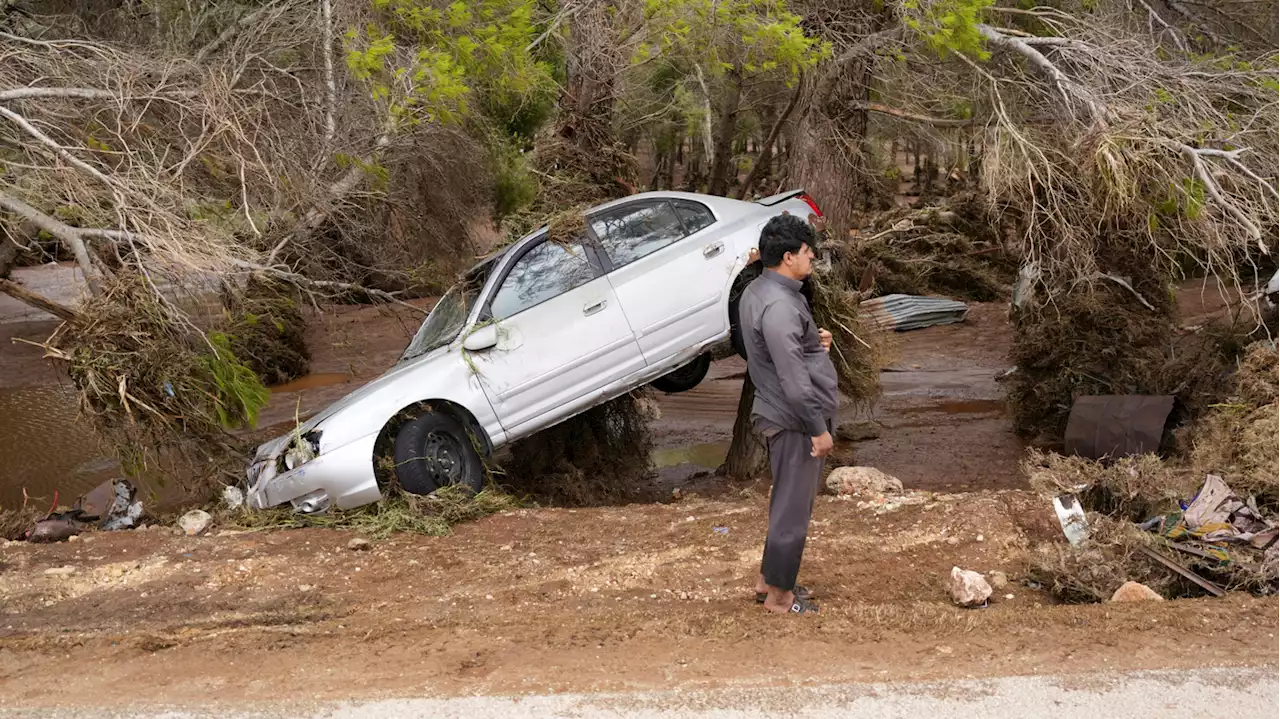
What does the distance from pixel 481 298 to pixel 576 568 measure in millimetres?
2449

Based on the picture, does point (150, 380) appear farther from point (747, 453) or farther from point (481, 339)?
point (747, 453)

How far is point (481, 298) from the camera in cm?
812

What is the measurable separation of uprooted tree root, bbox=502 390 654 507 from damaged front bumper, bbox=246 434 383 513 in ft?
5.68

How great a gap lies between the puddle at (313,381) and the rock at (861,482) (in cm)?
1038

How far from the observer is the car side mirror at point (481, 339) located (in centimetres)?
781

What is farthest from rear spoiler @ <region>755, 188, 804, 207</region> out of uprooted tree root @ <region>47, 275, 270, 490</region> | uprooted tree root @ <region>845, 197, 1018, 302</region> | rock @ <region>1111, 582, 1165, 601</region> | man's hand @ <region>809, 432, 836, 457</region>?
uprooted tree root @ <region>845, 197, 1018, 302</region>

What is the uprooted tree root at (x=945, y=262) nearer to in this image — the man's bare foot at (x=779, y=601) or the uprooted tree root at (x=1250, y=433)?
the uprooted tree root at (x=1250, y=433)

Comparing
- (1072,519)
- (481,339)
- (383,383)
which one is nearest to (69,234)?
(383,383)

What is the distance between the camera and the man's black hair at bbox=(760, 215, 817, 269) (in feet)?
16.6

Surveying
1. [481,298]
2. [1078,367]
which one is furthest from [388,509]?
[1078,367]

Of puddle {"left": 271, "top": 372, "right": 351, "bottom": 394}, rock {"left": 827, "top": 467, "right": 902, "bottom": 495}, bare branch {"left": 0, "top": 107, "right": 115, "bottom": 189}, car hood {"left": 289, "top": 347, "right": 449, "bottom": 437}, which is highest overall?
bare branch {"left": 0, "top": 107, "right": 115, "bottom": 189}

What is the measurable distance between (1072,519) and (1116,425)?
11.6 feet

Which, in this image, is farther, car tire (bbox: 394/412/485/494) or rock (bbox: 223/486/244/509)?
rock (bbox: 223/486/244/509)

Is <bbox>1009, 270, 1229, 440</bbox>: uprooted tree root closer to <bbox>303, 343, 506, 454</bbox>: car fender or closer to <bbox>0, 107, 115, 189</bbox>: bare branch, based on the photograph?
<bbox>303, 343, 506, 454</bbox>: car fender
